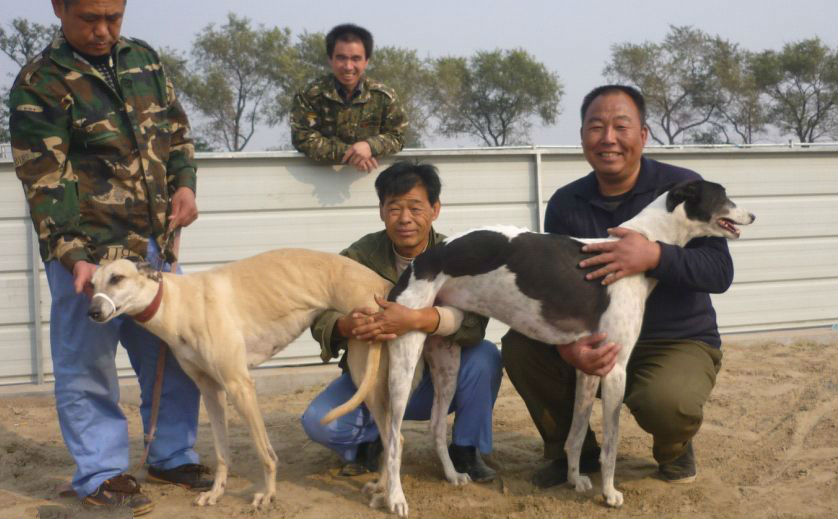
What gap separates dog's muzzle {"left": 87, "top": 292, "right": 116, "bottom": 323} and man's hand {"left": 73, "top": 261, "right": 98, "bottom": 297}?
107mm

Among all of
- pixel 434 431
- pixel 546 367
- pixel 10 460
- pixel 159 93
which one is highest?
pixel 159 93

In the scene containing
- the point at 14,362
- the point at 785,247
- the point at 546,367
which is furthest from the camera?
the point at 785,247

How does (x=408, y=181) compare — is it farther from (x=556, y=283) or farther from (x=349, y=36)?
(x=349, y=36)

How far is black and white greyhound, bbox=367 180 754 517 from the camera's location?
3422 millimetres

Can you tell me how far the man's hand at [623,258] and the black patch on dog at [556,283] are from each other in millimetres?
48

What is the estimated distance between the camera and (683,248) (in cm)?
356

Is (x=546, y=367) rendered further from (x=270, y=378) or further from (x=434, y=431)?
(x=270, y=378)

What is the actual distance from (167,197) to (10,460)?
1908 millimetres

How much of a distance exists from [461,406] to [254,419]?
1101 mm

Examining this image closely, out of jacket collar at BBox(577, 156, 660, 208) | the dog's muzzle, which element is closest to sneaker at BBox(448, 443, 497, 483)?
jacket collar at BBox(577, 156, 660, 208)

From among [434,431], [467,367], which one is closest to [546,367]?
[467,367]

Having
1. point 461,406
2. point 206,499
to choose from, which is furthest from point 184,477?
point 461,406

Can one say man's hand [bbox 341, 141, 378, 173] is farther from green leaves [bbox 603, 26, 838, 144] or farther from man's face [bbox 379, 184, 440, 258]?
green leaves [bbox 603, 26, 838, 144]

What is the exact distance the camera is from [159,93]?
12.2 ft
